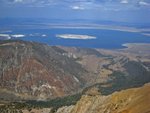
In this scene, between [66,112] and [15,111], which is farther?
[15,111]

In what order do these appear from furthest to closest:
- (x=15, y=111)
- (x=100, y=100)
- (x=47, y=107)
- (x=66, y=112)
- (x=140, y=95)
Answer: (x=47, y=107) < (x=15, y=111) < (x=66, y=112) < (x=100, y=100) < (x=140, y=95)

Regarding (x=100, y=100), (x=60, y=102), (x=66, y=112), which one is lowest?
(x=60, y=102)

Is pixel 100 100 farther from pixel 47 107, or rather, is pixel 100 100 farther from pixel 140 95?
pixel 47 107

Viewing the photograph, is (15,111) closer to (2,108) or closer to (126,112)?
(2,108)

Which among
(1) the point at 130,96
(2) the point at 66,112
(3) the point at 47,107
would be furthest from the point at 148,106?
(3) the point at 47,107

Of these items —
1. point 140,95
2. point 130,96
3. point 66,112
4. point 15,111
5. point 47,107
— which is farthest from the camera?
point 47,107

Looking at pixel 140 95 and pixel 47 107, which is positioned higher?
pixel 140 95
